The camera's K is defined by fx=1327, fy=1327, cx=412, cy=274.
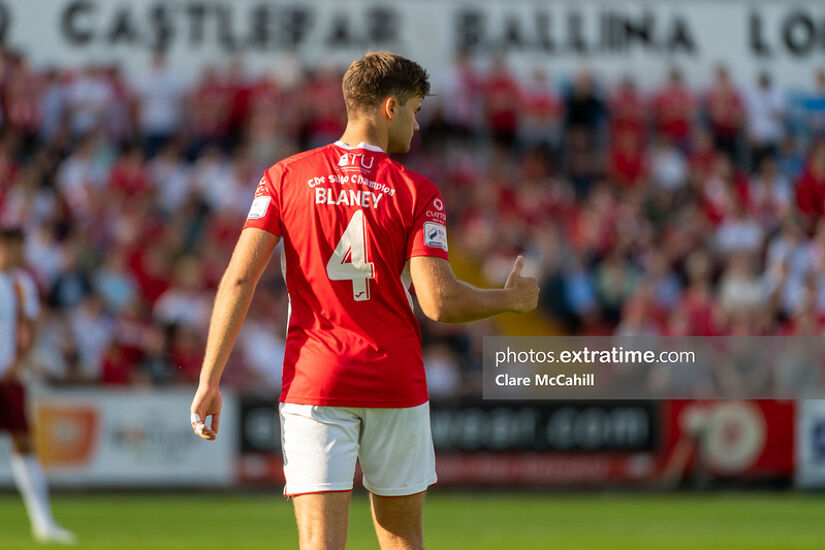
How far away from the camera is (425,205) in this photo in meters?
4.65

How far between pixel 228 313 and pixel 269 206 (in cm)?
41

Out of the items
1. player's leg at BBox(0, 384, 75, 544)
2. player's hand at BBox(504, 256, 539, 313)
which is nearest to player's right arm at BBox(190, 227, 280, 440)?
player's hand at BBox(504, 256, 539, 313)

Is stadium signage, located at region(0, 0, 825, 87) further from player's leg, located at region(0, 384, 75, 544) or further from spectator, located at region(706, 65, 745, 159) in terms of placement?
player's leg, located at region(0, 384, 75, 544)

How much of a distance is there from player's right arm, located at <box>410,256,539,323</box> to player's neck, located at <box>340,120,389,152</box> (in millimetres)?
474

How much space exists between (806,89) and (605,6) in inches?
129

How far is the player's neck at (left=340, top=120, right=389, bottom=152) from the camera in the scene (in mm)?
4730

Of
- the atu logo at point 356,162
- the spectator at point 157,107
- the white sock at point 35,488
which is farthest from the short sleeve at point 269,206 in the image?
the spectator at point 157,107

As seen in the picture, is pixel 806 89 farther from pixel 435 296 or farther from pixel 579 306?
pixel 435 296

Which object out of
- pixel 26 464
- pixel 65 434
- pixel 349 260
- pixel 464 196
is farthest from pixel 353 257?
pixel 464 196

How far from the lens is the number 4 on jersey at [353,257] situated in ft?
15.1

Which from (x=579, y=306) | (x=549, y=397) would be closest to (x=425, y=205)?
(x=549, y=397)

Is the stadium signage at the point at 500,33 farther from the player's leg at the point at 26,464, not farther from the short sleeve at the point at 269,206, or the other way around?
the short sleeve at the point at 269,206

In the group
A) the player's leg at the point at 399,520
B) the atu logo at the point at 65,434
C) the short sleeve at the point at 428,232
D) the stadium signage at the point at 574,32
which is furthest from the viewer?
the stadium signage at the point at 574,32

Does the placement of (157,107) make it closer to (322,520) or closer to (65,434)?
(65,434)
